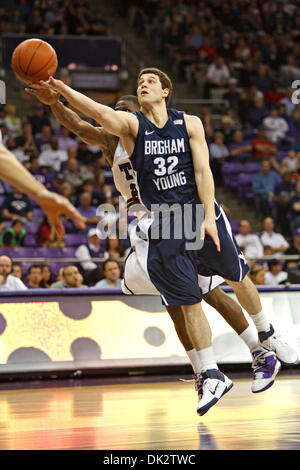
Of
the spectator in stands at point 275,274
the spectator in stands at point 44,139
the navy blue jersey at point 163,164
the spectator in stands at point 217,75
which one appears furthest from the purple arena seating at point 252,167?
the navy blue jersey at point 163,164

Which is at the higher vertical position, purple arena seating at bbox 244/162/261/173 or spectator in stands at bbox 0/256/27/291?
purple arena seating at bbox 244/162/261/173

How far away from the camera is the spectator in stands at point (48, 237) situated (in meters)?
12.5

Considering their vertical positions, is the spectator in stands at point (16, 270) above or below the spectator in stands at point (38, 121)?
below

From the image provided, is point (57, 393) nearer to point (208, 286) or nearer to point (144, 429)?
point (208, 286)

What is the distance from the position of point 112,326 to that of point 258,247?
464 centimetres

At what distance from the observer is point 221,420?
578 centimetres

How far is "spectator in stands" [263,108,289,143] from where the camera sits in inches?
703

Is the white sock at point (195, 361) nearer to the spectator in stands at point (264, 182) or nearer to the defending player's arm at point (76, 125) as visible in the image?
the defending player's arm at point (76, 125)

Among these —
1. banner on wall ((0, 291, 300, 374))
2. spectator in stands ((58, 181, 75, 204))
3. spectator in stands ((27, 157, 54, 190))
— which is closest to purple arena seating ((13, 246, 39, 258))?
spectator in stands ((58, 181, 75, 204))

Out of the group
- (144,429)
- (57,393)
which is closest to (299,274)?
(57,393)

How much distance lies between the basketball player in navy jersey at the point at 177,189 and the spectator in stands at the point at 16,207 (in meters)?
7.34

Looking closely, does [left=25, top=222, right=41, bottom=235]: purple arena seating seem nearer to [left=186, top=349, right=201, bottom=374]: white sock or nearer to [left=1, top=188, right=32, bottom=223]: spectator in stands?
[left=1, top=188, right=32, bottom=223]: spectator in stands

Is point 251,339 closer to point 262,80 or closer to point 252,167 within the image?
point 252,167

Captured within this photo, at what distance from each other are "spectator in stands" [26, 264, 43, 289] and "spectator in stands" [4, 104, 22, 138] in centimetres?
529
